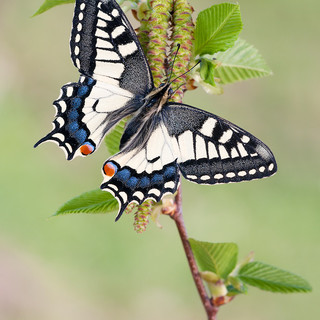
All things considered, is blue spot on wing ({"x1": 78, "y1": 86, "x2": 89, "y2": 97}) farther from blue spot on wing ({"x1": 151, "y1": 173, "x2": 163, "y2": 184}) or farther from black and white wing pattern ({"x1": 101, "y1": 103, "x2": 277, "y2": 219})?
blue spot on wing ({"x1": 151, "y1": 173, "x2": 163, "y2": 184})

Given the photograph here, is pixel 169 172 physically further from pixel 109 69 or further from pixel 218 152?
Answer: pixel 109 69

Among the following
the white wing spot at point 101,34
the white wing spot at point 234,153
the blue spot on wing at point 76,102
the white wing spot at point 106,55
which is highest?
the white wing spot at point 101,34

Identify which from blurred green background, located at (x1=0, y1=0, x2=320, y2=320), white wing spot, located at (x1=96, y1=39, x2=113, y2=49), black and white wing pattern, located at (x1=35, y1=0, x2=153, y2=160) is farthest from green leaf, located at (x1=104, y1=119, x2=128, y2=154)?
blurred green background, located at (x1=0, y1=0, x2=320, y2=320)

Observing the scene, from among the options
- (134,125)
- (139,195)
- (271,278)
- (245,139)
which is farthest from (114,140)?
(271,278)

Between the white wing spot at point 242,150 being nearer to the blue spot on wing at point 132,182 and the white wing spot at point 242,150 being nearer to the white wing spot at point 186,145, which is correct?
the white wing spot at point 186,145

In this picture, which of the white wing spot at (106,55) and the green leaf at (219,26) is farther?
the white wing spot at (106,55)

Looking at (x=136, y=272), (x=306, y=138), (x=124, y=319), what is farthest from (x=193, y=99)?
(x=124, y=319)

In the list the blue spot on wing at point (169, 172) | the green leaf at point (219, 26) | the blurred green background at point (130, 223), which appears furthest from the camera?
the blurred green background at point (130, 223)

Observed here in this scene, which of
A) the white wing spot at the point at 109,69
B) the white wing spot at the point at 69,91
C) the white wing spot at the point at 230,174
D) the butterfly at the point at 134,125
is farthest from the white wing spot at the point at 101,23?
the white wing spot at the point at 230,174

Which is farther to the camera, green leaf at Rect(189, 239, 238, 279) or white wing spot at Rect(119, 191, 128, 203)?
green leaf at Rect(189, 239, 238, 279)
